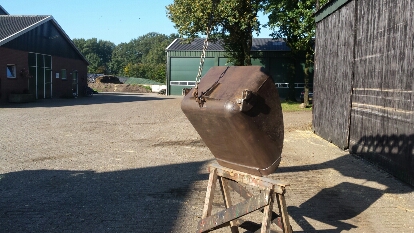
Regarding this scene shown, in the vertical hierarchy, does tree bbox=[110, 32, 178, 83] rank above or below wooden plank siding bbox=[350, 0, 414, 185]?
above

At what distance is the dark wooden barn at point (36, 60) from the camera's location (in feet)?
84.0

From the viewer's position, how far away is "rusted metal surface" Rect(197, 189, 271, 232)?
3664 millimetres

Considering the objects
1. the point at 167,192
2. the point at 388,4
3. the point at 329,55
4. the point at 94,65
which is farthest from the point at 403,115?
the point at 94,65

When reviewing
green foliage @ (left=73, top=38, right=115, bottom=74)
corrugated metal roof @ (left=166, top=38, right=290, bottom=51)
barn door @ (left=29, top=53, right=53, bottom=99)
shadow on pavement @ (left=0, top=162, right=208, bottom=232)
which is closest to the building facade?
corrugated metal roof @ (left=166, top=38, right=290, bottom=51)

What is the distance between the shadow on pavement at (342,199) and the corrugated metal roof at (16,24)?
23257 millimetres

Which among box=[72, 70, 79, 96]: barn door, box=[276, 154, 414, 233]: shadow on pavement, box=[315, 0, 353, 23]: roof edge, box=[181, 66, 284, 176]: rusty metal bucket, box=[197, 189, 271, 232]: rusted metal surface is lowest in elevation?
box=[276, 154, 414, 233]: shadow on pavement

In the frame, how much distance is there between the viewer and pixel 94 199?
5805 mm

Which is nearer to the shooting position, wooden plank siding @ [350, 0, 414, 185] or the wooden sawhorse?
the wooden sawhorse

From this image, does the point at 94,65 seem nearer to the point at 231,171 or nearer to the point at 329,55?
the point at 329,55

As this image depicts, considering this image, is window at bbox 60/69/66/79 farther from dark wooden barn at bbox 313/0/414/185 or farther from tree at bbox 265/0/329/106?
dark wooden barn at bbox 313/0/414/185

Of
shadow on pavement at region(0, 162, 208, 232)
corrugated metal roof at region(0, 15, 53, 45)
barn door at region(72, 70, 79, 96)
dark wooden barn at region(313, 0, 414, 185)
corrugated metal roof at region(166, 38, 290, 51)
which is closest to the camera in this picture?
shadow on pavement at region(0, 162, 208, 232)

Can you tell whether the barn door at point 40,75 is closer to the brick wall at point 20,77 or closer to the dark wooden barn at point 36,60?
the dark wooden barn at point 36,60

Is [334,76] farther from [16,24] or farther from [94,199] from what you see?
[16,24]

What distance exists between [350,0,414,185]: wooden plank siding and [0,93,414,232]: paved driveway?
41 centimetres
